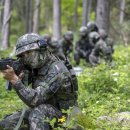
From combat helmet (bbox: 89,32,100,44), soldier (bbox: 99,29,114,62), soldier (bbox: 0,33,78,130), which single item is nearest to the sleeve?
soldier (bbox: 0,33,78,130)

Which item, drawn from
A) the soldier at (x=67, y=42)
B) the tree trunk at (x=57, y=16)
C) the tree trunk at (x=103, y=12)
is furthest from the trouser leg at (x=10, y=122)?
the tree trunk at (x=57, y=16)

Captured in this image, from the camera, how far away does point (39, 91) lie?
5965mm

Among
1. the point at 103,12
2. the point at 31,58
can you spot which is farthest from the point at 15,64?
the point at 103,12

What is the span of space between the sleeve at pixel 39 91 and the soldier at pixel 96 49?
A: 31.3 ft

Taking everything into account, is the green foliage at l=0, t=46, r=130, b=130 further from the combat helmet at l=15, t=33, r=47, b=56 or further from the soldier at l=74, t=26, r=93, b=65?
the soldier at l=74, t=26, r=93, b=65

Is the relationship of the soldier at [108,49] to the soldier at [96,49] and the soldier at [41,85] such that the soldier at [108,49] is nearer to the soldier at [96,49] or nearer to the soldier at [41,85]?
the soldier at [96,49]

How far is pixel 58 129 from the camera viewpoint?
5.67m

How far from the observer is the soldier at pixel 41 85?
5.92m

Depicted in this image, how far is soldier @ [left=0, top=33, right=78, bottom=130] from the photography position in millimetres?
5921

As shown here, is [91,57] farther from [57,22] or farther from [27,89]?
[57,22]

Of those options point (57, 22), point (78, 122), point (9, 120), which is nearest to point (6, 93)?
point (9, 120)

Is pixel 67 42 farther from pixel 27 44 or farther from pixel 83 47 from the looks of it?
pixel 27 44

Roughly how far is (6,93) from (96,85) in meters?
1.80

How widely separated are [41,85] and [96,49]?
983cm
